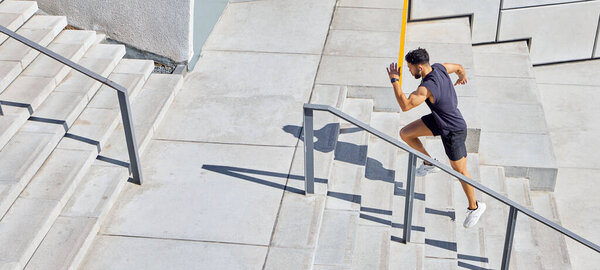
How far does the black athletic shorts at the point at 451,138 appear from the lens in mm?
6512

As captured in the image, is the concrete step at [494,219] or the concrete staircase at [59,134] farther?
the concrete step at [494,219]

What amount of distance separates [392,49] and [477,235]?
8.25ft

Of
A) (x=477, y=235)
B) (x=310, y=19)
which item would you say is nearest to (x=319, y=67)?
(x=310, y=19)

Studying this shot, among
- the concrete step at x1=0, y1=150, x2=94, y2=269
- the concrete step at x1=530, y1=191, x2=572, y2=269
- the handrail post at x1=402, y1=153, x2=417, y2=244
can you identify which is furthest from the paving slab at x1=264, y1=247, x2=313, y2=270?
the concrete step at x1=530, y1=191, x2=572, y2=269

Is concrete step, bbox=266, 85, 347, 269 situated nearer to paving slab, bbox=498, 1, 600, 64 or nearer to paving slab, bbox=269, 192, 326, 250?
paving slab, bbox=269, 192, 326, 250

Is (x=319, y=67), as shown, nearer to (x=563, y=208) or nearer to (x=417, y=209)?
(x=417, y=209)

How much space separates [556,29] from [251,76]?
16.7 ft

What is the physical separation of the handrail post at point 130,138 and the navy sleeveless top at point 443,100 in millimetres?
2479

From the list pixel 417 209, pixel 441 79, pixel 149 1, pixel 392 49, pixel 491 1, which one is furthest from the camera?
pixel 491 1

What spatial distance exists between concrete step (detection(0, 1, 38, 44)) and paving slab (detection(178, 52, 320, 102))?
5.92 ft

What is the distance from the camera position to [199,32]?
8383mm

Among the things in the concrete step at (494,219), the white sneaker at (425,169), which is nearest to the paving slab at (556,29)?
the concrete step at (494,219)

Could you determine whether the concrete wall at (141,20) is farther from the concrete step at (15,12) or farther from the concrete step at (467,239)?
the concrete step at (467,239)

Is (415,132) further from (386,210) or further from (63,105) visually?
(63,105)
